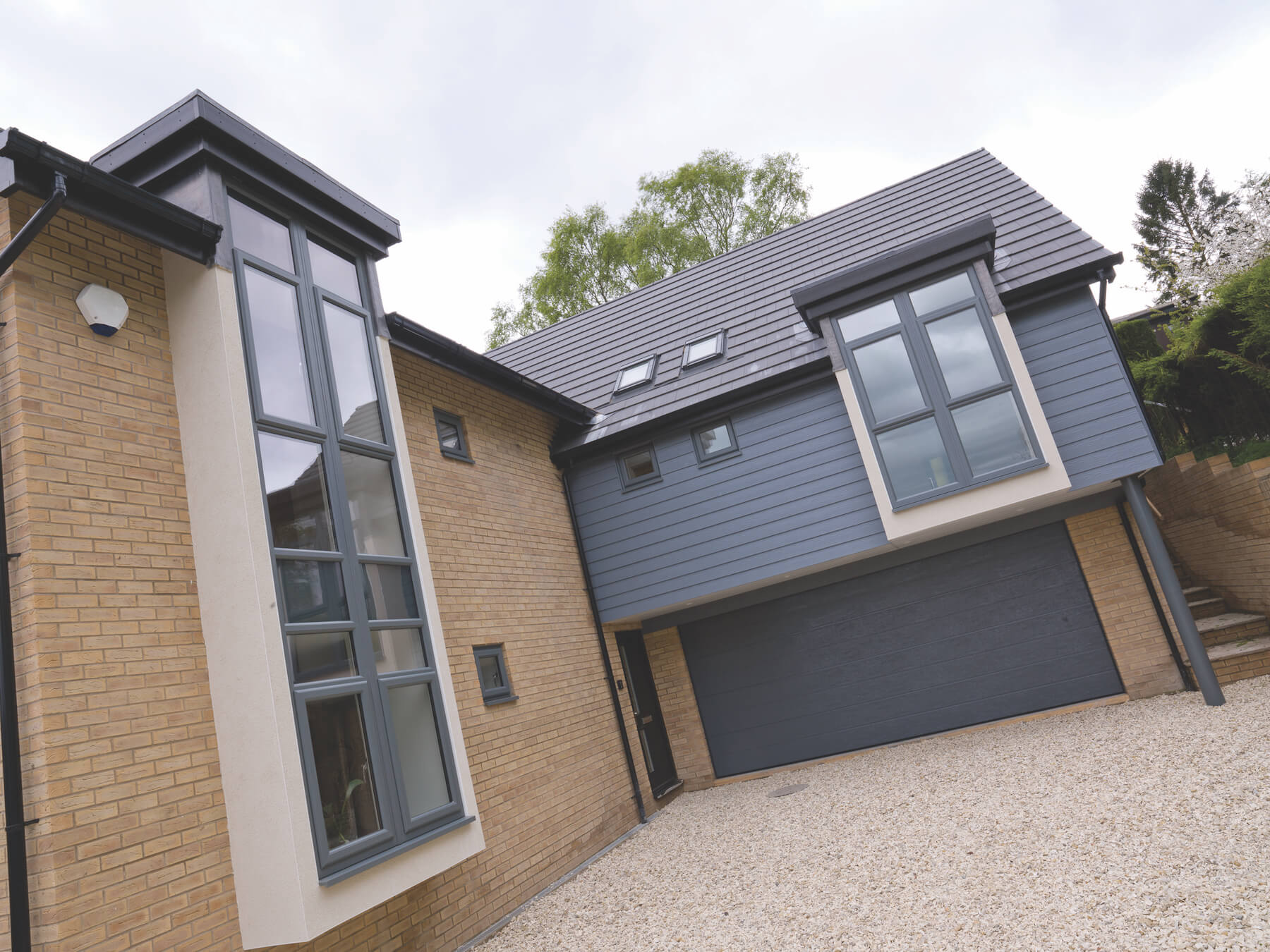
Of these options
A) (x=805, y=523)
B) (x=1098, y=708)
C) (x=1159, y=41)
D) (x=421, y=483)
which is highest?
(x=1159, y=41)

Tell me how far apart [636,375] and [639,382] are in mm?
295

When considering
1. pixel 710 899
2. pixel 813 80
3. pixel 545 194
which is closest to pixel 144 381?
pixel 710 899

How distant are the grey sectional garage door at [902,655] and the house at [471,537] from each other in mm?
43

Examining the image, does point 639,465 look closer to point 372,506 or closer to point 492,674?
point 492,674

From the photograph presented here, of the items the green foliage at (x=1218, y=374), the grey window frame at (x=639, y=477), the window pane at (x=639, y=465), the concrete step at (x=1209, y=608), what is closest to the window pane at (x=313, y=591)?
the grey window frame at (x=639, y=477)

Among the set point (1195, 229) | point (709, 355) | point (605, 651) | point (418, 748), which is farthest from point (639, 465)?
point (1195, 229)

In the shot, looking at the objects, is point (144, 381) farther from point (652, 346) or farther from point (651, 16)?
point (651, 16)

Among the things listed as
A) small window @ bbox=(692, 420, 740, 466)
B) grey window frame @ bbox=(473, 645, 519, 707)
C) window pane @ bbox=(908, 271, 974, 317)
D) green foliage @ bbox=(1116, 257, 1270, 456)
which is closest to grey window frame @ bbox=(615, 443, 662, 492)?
small window @ bbox=(692, 420, 740, 466)

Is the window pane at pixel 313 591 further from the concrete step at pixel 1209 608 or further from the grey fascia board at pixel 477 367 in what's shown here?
the concrete step at pixel 1209 608

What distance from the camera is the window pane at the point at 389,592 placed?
15.6 ft

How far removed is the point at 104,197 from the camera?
13.1 ft

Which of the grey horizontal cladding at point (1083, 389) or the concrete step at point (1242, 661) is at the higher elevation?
the grey horizontal cladding at point (1083, 389)

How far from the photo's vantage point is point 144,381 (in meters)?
4.31

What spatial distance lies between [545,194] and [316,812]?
Result: 75.0 feet
